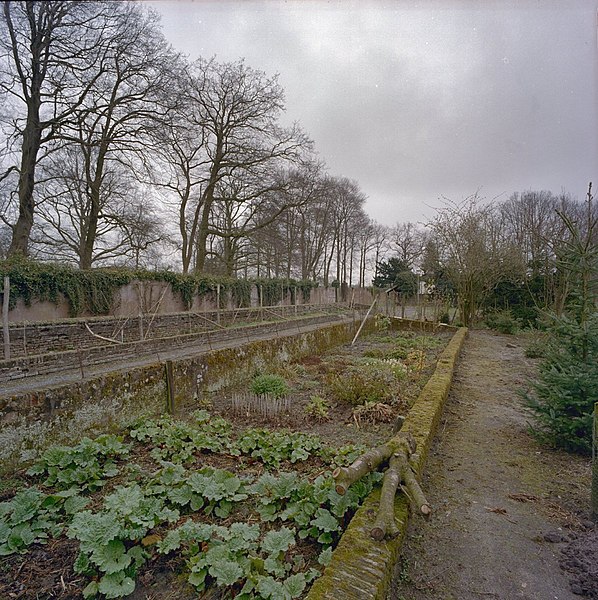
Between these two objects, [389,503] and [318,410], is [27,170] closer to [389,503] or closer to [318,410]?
[318,410]

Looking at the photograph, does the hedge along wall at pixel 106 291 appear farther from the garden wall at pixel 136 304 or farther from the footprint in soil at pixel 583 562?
the footprint in soil at pixel 583 562

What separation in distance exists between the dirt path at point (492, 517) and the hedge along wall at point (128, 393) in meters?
3.51

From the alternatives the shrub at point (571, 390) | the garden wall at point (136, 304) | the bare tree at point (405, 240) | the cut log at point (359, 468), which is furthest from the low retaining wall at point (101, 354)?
the bare tree at point (405, 240)

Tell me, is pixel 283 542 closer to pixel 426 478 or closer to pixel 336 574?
pixel 336 574

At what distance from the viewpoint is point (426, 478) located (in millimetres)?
3406

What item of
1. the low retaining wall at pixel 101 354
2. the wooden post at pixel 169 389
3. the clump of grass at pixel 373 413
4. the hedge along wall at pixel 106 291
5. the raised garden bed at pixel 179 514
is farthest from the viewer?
the hedge along wall at pixel 106 291

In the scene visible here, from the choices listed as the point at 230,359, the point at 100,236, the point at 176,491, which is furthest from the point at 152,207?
the point at 176,491

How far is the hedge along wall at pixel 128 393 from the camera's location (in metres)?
3.56

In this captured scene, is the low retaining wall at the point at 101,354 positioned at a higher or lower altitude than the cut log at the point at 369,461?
lower

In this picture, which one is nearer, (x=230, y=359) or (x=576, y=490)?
(x=576, y=490)

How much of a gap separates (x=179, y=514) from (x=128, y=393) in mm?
2405

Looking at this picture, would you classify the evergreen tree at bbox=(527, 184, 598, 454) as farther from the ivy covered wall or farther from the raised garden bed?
the ivy covered wall

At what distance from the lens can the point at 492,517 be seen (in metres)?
2.80

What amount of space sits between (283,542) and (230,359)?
16.2ft
